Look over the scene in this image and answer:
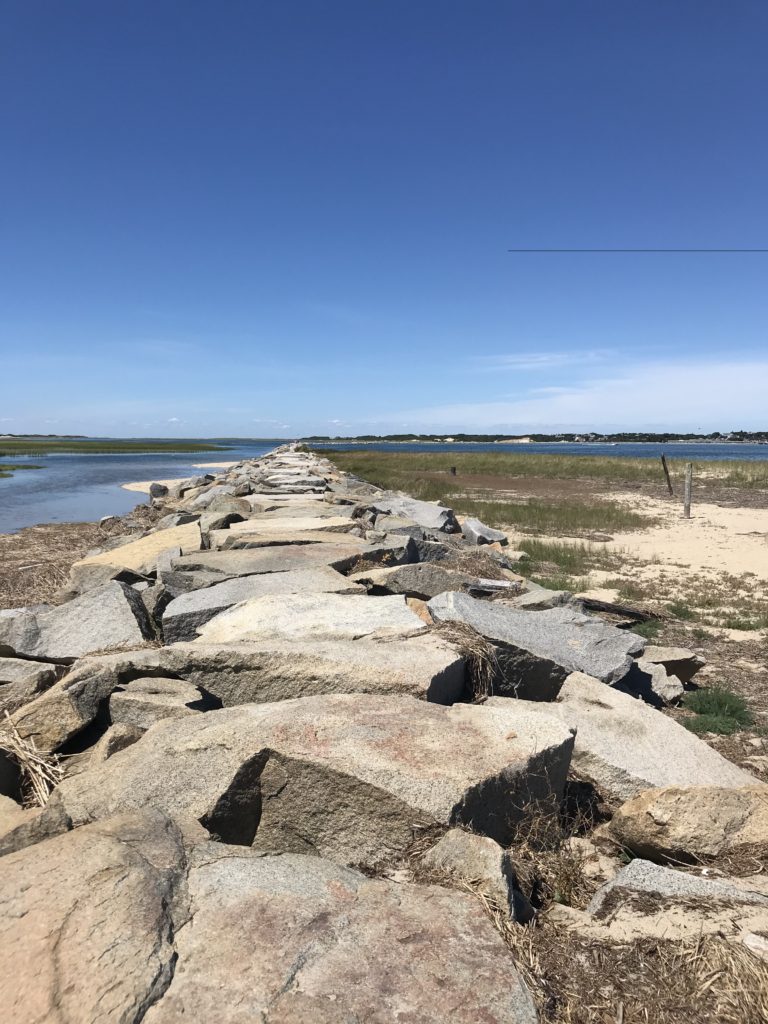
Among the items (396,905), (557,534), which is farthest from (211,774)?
(557,534)

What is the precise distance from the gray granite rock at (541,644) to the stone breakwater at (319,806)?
0.02m

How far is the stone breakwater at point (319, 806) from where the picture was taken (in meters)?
1.61

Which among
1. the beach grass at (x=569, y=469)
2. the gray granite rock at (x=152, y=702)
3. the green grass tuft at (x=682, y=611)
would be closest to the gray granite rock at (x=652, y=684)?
the green grass tuft at (x=682, y=611)

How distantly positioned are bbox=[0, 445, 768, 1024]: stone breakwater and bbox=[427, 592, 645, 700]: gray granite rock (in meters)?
0.02

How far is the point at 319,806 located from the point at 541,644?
7.89 feet

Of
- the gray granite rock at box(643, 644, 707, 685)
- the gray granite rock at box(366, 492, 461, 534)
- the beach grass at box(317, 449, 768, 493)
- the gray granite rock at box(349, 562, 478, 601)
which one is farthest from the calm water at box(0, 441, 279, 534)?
the gray granite rock at box(643, 644, 707, 685)

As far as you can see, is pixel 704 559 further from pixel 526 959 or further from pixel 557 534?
pixel 526 959

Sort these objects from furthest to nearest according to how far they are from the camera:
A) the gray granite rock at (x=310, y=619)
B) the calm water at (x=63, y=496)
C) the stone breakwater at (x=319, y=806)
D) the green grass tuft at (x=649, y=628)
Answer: the calm water at (x=63, y=496) < the green grass tuft at (x=649, y=628) < the gray granite rock at (x=310, y=619) < the stone breakwater at (x=319, y=806)

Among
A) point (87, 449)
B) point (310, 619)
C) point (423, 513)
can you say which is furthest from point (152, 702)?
point (87, 449)

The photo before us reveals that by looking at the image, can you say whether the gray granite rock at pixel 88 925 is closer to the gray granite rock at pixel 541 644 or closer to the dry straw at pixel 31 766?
the dry straw at pixel 31 766

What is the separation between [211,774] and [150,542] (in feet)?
21.1

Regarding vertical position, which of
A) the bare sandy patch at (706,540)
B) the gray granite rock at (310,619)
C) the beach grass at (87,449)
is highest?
the beach grass at (87,449)

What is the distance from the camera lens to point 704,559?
12367 millimetres

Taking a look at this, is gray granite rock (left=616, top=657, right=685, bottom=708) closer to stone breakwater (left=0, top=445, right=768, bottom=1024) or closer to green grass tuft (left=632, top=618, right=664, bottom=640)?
stone breakwater (left=0, top=445, right=768, bottom=1024)
